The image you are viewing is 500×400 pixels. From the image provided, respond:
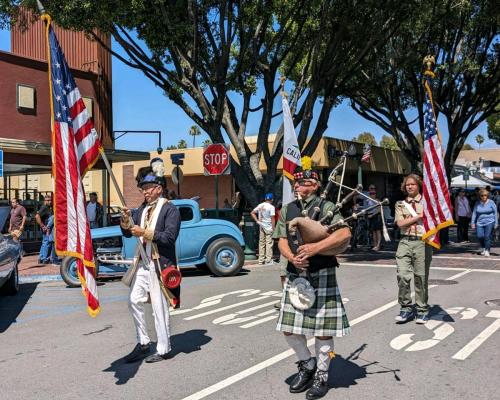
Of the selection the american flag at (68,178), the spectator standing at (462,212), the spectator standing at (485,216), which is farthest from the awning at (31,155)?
the american flag at (68,178)

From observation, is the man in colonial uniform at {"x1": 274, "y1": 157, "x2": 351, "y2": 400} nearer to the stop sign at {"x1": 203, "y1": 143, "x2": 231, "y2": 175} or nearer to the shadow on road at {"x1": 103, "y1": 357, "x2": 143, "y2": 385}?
the shadow on road at {"x1": 103, "y1": 357, "x2": 143, "y2": 385}

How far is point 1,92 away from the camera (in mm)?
16531

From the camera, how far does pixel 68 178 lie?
195 inches

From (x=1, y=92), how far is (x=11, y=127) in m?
1.06

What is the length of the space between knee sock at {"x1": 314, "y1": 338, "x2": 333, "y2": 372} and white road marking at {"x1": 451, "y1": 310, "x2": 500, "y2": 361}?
174cm

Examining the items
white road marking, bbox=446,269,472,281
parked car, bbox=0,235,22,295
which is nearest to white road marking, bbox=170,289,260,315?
parked car, bbox=0,235,22,295

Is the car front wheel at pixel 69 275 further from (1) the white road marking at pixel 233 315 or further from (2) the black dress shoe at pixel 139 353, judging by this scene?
(2) the black dress shoe at pixel 139 353

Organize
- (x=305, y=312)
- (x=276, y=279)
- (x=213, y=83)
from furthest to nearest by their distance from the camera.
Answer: (x=213, y=83) < (x=276, y=279) < (x=305, y=312)

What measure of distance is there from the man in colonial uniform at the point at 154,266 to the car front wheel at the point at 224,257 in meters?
6.14

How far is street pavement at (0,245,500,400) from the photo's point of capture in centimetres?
467

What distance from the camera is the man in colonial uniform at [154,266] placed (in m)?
5.37

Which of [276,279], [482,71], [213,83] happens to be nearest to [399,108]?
[482,71]

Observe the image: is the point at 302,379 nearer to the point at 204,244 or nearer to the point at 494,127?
the point at 204,244

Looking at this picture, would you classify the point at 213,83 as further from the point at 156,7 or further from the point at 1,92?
the point at 1,92
